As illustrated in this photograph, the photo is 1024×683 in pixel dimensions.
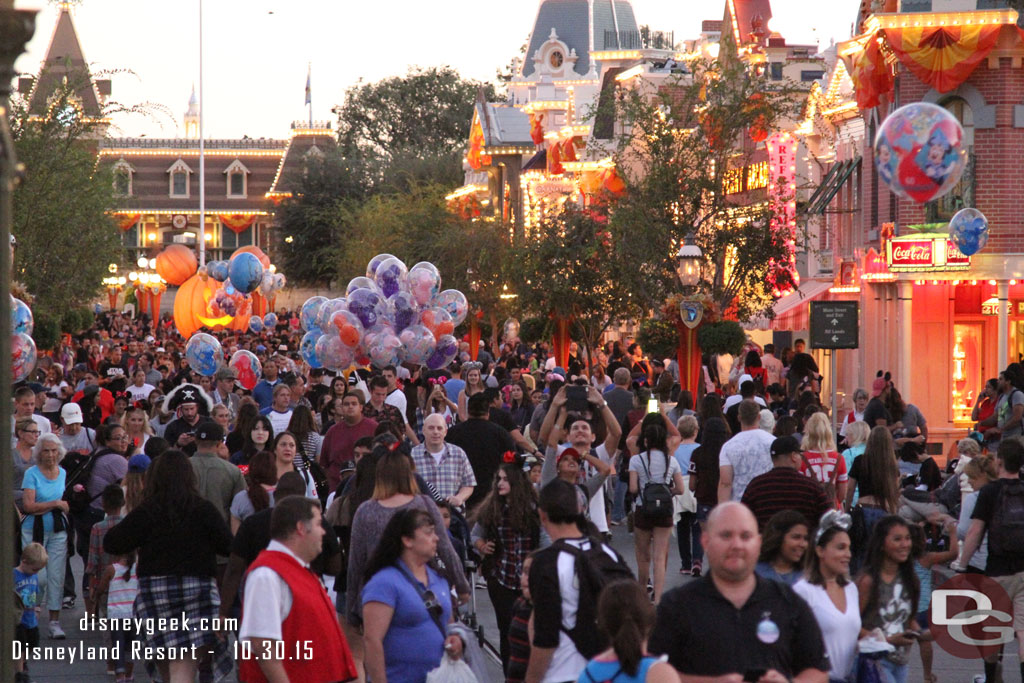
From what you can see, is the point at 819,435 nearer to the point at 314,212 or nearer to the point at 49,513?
the point at 49,513

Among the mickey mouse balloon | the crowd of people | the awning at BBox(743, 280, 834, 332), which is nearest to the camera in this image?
the crowd of people

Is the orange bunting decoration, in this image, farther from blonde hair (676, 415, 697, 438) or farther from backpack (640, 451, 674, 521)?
backpack (640, 451, 674, 521)

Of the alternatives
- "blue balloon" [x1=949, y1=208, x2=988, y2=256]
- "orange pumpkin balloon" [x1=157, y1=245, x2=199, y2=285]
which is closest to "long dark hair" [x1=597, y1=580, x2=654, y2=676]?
"blue balloon" [x1=949, y1=208, x2=988, y2=256]

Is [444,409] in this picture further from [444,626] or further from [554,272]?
[554,272]

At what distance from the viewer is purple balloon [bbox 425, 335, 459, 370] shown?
23.2 metres

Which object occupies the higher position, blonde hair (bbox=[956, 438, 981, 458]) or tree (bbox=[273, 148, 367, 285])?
tree (bbox=[273, 148, 367, 285])

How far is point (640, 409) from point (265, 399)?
169 inches

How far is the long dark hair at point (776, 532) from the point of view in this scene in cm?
664

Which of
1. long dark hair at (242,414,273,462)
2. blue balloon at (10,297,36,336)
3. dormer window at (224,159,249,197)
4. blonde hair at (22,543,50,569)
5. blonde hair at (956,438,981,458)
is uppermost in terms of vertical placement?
dormer window at (224,159,249,197)

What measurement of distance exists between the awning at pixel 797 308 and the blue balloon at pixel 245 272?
10.4 meters

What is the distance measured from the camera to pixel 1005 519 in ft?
29.2

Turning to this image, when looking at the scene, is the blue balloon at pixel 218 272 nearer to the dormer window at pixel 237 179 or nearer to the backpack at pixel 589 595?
the backpack at pixel 589 595

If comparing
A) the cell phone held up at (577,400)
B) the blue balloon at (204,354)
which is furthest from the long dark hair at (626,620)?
the blue balloon at (204,354)

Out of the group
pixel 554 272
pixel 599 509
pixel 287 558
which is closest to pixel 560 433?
pixel 599 509
